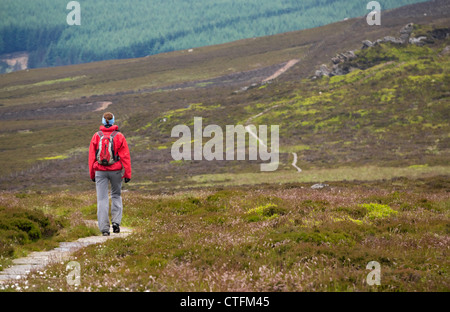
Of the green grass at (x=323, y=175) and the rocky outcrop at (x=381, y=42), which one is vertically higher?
the rocky outcrop at (x=381, y=42)

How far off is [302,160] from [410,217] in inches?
2104

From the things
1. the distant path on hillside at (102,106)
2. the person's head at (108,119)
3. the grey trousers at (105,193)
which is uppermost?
the distant path on hillside at (102,106)

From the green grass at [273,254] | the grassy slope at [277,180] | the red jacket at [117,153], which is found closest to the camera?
the green grass at [273,254]

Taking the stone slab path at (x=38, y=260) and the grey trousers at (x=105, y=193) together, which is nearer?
the stone slab path at (x=38, y=260)

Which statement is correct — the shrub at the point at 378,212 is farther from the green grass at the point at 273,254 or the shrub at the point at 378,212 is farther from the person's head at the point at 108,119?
the person's head at the point at 108,119

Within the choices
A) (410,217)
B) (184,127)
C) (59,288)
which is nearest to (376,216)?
(410,217)

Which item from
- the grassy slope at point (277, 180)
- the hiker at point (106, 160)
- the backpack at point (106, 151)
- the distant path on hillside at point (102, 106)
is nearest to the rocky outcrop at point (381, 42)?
the grassy slope at point (277, 180)

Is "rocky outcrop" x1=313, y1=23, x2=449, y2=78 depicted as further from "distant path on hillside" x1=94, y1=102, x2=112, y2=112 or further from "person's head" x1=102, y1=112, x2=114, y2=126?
"person's head" x1=102, y1=112, x2=114, y2=126

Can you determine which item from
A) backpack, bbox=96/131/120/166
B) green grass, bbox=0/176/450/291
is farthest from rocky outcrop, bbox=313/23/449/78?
backpack, bbox=96/131/120/166

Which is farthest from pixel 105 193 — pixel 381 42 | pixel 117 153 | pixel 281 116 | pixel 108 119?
pixel 381 42

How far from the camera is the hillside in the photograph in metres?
63.3

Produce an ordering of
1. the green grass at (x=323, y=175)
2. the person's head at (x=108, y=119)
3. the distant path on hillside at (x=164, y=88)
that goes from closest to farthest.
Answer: the person's head at (x=108, y=119)
the green grass at (x=323, y=175)
the distant path on hillside at (x=164, y=88)

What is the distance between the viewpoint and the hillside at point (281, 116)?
63.3 metres

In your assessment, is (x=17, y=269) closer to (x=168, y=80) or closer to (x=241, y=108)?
(x=241, y=108)
